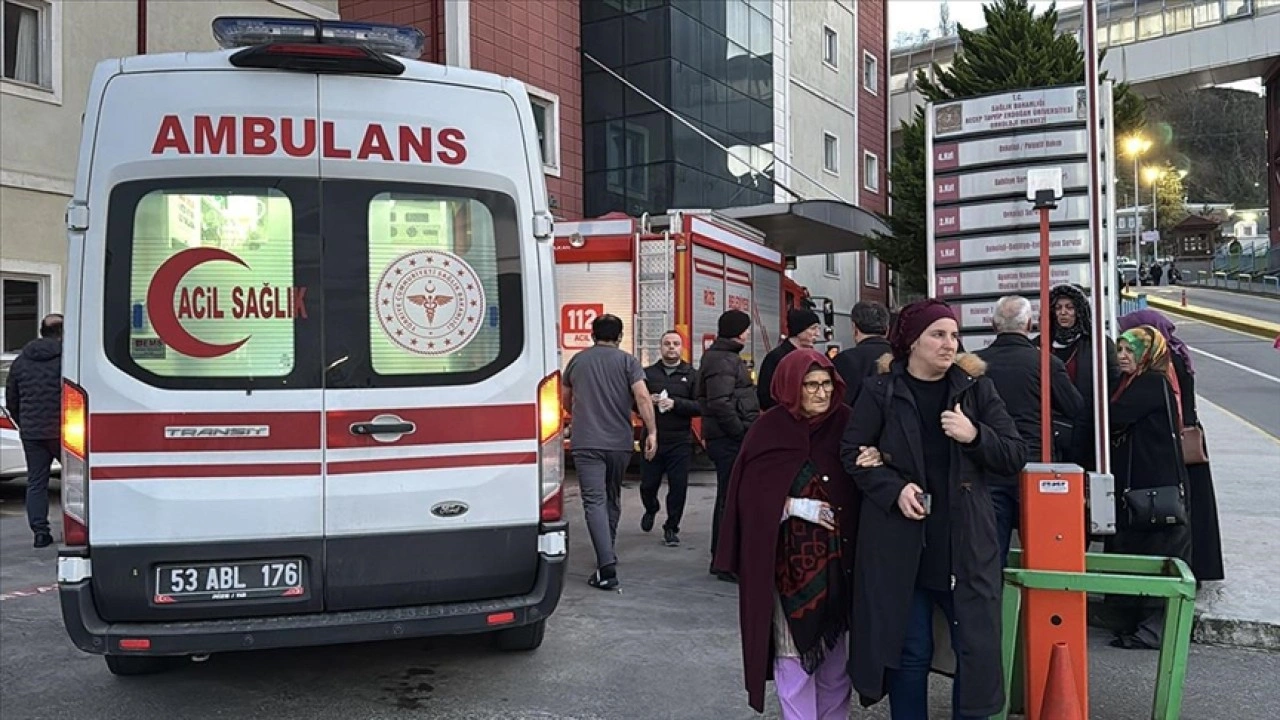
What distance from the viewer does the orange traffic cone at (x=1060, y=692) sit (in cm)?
356

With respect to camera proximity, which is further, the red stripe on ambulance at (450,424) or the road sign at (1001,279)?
the road sign at (1001,279)

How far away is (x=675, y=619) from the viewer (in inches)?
224

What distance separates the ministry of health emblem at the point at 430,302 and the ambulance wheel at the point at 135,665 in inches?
84.1

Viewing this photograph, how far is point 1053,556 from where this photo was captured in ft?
12.2

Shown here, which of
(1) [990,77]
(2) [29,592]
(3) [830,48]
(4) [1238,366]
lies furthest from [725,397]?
(3) [830,48]

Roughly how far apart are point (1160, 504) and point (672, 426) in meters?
3.67

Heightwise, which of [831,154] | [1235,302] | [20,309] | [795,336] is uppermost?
[831,154]

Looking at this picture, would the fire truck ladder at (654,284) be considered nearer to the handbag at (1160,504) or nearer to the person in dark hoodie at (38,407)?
the person in dark hoodie at (38,407)

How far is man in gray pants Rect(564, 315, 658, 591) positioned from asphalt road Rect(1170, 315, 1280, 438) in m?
10.8

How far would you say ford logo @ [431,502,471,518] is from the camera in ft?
13.4

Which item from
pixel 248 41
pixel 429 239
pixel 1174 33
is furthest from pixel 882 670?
pixel 1174 33

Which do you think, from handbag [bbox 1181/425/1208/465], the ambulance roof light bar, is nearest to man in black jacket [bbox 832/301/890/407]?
handbag [bbox 1181/425/1208/465]

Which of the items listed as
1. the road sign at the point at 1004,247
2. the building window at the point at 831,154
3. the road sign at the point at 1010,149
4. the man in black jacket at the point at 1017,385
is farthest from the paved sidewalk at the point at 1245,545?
the building window at the point at 831,154

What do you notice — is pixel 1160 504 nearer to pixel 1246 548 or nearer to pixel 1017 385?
pixel 1017 385
